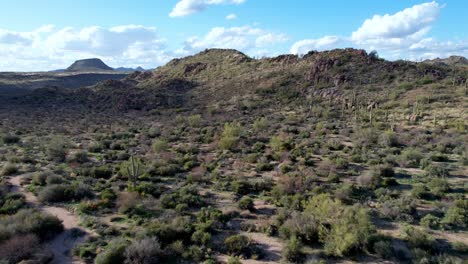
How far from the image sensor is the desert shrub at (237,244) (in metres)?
10.8

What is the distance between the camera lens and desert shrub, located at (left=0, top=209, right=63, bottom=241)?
37.1 feet

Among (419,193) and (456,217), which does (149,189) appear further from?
(456,217)

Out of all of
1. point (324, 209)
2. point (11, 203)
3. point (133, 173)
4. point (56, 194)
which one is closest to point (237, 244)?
point (324, 209)

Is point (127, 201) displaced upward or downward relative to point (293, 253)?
upward

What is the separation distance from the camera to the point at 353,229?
10.8 m

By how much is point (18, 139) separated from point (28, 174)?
43.8 feet

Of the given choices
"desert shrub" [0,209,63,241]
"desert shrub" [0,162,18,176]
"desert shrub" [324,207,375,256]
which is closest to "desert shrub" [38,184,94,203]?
"desert shrub" [0,209,63,241]

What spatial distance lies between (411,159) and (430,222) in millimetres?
8825

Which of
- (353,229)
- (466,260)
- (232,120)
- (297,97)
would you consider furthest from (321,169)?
(297,97)

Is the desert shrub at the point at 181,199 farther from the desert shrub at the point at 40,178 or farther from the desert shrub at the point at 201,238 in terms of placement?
the desert shrub at the point at 40,178

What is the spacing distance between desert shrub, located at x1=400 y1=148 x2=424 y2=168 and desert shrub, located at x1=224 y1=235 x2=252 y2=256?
12.6 meters

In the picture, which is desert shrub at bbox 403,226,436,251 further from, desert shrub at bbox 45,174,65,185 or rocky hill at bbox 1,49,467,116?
rocky hill at bbox 1,49,467,116

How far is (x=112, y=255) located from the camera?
10.1m

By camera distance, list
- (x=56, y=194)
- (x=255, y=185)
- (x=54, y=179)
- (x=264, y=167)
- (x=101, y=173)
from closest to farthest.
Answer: (x=56, y=194) < (x=255, y=185) < (x=54, y=179) < (x=101, y=173) < (x=264, y=167)
